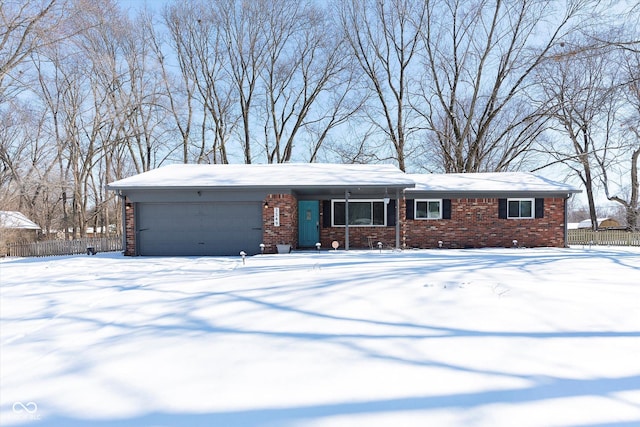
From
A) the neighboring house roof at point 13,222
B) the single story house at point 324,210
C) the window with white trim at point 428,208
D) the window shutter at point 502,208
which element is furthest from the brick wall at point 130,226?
the window shutter at point 502,208

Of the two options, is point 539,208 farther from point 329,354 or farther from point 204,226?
point 329,354

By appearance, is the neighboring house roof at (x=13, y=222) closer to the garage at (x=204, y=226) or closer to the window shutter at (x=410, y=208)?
the garage at (x=204, y=226)

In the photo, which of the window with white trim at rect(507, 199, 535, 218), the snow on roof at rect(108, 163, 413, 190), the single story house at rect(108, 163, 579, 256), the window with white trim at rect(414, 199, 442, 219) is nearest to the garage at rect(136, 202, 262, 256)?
the single story house at rect(108, 163, 579, 256)

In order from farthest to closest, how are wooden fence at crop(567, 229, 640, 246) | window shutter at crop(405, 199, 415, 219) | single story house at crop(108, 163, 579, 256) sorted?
wooden fence at crop(567, 229, 640, 246) → window shutter at crop(405, 199, 415, 219) → single story house at crop(108, 163, 579, 256)

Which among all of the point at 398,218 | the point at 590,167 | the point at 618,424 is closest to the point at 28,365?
the point at 618,424

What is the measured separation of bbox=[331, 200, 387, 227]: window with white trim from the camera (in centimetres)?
1405

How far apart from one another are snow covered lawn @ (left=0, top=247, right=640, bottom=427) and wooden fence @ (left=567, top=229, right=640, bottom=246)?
14.1m

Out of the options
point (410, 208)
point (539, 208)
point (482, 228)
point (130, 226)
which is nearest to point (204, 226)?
point (130, 226)

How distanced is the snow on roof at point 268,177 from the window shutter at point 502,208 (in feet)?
13.5

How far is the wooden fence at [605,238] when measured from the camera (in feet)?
57.0

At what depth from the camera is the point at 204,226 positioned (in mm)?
12375

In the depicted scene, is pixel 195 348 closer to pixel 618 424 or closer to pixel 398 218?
pixel 618 424

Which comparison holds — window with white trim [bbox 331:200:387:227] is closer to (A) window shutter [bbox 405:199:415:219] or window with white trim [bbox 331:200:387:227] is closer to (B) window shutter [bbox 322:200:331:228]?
(B) window shutter [bbox 322:200:331:228]

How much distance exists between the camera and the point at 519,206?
47.0 ft
